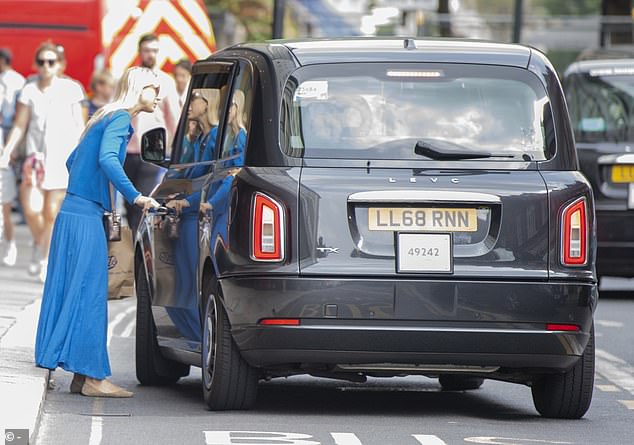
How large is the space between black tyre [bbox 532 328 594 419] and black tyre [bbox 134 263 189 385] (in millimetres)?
2191

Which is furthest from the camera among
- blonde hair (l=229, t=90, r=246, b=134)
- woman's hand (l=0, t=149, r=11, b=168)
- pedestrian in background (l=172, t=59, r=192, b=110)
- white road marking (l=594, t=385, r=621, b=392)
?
woman's hand (l=0, t=149, r=11, b=168)

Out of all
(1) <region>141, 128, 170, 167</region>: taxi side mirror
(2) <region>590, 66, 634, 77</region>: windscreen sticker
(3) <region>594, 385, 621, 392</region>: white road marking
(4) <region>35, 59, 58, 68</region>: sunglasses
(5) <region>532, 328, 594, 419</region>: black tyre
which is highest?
(2) <region>590, 66, 634, 77</region>: windscreen sticker

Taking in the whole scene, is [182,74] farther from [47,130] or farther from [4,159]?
[4,159]

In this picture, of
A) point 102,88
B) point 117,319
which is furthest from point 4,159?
point 117,319

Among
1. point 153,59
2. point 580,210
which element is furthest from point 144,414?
point 153,59

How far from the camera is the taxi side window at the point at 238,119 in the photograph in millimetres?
9320

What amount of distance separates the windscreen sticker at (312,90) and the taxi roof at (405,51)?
0.10 metres

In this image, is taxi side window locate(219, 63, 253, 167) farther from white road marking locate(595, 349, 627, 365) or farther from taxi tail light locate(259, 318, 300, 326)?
white road marking locate(595, 349, 627, 365)

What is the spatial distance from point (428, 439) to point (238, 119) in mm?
1922

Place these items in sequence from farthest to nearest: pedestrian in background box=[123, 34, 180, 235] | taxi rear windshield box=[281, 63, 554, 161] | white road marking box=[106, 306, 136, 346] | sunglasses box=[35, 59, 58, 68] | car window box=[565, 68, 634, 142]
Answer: car window box=[565, 68, 634, 142]
sunglasses box=[35, 59, 58, 68]
pedestrian in background box=[123, 34, 180, 235]
white road marking box=[106, 306, 136, 346]
taxi rear windshield box=[281, 63, 554, 161]

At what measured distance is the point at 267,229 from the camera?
8.89 metres

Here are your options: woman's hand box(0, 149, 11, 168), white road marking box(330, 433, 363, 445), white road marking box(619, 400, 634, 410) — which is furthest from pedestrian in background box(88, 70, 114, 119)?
white road marking box(330, 433, 363, 445)

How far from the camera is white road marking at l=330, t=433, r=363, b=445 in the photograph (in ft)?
27.6

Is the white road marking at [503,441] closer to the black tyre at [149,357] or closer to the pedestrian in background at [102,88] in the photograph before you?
the black tyre at [149,357]
